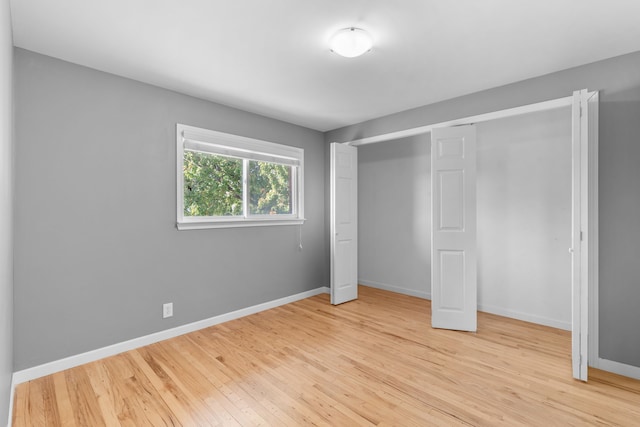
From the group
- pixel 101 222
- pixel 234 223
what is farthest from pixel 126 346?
pixel 234 223

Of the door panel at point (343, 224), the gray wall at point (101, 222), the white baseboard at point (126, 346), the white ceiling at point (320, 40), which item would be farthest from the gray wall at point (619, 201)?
the gray wall at point (101, 222)

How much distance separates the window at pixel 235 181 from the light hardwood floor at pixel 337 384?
4.27 feet

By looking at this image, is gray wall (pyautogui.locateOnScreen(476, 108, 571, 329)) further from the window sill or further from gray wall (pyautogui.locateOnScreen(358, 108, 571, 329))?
the window sill

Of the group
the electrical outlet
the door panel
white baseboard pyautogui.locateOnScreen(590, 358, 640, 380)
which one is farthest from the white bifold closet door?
the electrical outlet

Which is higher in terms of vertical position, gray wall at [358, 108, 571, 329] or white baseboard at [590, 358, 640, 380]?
gray wall at [358, 108, 571, 329]

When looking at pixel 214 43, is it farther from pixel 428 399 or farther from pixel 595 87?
pixel 595 87

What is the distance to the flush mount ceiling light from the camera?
2.09 m

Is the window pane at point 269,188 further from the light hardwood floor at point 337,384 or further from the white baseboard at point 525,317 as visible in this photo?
the white baseboard at point 525,317

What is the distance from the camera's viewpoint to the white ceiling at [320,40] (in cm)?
188

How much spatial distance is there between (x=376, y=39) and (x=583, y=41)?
1522 millimetres

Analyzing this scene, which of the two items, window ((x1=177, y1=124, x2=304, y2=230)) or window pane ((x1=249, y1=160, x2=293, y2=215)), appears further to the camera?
window pane ((x1=249, y1=160, x2=293, y2=215))

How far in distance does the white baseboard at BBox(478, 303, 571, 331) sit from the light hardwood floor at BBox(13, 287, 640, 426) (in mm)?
121

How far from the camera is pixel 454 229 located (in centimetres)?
331

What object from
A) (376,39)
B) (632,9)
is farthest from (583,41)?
(376,39)
